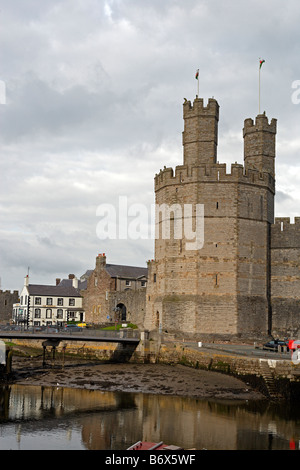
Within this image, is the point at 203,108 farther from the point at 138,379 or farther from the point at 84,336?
the point at 138,379

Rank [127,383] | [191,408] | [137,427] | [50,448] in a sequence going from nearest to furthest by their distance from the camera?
[50,448] < [137,427] < [191,408] < [127,383]

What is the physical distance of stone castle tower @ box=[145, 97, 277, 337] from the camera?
40906 millimetres

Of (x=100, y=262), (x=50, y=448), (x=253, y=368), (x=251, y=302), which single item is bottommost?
(x=50, y=448)

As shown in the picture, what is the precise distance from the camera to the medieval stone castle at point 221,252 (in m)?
41.0

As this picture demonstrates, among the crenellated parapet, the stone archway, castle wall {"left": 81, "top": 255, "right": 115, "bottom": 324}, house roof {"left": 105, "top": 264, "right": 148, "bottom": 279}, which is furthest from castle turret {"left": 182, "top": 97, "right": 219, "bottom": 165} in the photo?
house roof {"left": 105, "top": 264, "right": 148, "bottom": 279}

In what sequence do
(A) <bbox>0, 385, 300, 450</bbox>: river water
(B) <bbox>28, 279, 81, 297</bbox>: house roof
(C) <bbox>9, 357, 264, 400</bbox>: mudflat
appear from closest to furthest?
(A) <bbox>0, 385, 300, 450</bbox>: river water → (C) <bbox>9, 357, 264, 400</bbox>: mudflat → (B) <bbox>28, 279, 81, 297</bbox>: house roof

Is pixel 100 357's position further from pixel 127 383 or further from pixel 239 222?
pixel 239 222

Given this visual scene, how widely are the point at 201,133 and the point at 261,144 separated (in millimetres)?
6020

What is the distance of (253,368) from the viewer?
29375 millimetres

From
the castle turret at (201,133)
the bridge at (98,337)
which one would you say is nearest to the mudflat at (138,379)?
the bridge at (98,337)

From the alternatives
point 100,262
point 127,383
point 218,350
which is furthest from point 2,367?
point 100,262

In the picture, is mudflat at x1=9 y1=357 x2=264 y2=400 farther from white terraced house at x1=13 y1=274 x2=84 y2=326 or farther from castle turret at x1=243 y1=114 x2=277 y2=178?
white terraced house at x1=13 y1=274 x2=84 y2=326

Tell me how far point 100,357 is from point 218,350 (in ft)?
40.3
